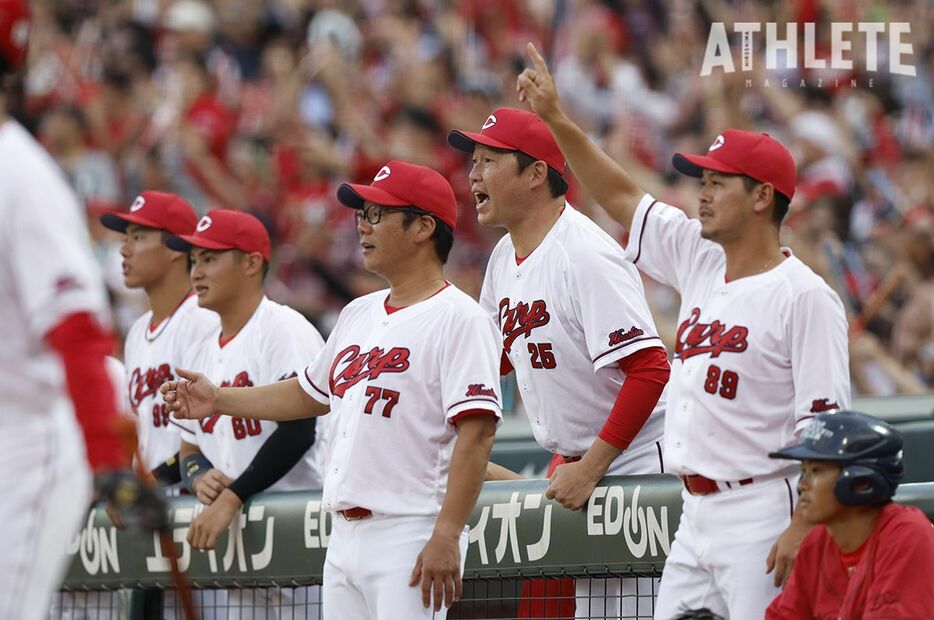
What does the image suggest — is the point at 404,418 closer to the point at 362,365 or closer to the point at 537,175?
the point at 362,365

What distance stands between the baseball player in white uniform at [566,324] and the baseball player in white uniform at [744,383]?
333mm

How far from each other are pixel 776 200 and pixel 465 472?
1116 millimetres

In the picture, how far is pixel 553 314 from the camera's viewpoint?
4.73 metres

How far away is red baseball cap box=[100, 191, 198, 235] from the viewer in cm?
623

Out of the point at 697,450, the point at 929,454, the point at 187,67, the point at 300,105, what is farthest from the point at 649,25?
the point at 697,450

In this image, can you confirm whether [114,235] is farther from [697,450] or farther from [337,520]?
[697,450]

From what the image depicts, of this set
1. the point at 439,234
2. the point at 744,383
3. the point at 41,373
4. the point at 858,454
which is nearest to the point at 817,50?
the point at 439,234

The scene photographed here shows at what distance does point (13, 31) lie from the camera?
9.87ft

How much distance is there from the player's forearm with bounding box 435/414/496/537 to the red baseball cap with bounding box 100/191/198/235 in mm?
2315

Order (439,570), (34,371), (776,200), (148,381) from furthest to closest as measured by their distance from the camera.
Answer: (148,381) → (776,200) → (439,570) → (34,371)

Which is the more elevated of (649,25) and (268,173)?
(649,25)

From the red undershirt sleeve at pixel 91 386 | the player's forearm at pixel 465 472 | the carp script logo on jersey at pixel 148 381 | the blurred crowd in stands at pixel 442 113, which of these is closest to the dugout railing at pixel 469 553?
the player's forearm at pixel 465 472

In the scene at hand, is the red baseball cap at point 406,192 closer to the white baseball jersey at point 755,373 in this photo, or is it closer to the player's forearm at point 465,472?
the player's forearm at point 465,472

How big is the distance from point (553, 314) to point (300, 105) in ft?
23.7
